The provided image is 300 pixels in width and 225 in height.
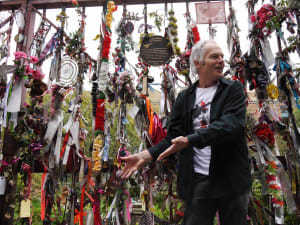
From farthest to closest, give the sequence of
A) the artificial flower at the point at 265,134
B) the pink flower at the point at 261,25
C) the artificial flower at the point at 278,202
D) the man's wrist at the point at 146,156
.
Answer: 1. the pink flower at the point at 261,25
2. the artificial flower at the point at 265,134
3. the artificial flower at the point at 278,202
4. the man's wrist at the point at 146,156

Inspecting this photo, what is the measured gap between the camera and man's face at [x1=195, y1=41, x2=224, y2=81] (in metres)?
1.23

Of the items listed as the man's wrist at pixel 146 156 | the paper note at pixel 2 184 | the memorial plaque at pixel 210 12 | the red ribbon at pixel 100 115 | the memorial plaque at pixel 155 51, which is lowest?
the paper note at pixel 2 184

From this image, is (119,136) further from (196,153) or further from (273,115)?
(273,115)

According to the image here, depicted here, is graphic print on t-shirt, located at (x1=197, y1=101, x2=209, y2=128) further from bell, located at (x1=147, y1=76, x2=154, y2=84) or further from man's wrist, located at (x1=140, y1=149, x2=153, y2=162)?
bell, located at (x1=147, y1=76, x2=154, y2=84)

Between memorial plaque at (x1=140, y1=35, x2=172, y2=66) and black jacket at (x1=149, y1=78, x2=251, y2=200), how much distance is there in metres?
1.06

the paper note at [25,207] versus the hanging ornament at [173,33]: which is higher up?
the hanging ornament at [173,33]

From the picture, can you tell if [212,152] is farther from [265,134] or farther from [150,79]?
[150,79]

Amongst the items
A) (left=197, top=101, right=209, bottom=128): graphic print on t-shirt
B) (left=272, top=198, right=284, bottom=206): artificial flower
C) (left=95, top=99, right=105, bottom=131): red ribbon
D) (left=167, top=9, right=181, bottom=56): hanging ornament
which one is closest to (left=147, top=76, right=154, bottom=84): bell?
(left=167, top=9, right=181, bottom=56): hanging ornament

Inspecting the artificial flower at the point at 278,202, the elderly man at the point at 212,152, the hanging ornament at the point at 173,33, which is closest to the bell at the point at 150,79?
the hanging ornament at the point at 173,33

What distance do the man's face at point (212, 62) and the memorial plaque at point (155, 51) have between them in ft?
3.20

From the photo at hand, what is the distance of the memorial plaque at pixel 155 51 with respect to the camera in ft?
7.23

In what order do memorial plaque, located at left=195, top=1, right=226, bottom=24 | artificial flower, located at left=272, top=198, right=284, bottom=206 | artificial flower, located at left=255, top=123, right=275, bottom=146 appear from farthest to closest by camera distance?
memorial plaque, located at left=195, top=1, right=226, bottom=24
artificial flower, located at left=255, top=123, right=275, bottom=146
artificial flower, located at left=272, top=198, right=284, bottom=206

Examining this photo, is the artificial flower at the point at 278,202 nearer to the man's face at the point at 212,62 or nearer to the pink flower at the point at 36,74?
the man's face at the point at 212,62

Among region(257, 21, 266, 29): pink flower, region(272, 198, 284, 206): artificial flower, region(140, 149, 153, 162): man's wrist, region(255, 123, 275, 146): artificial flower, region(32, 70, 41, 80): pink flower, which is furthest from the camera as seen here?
region(32, 70, 41, 80): pink flower
